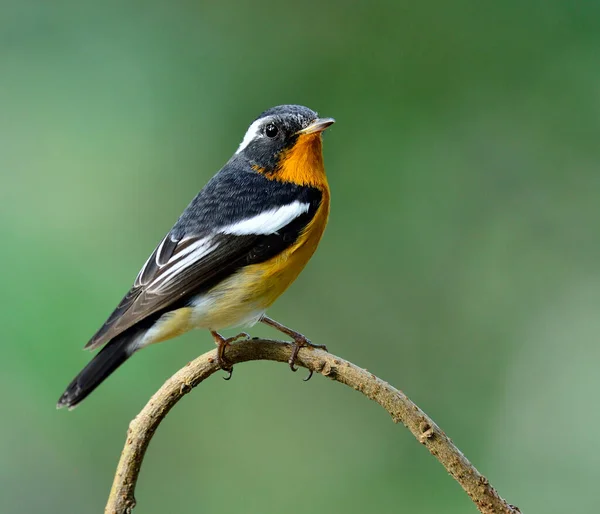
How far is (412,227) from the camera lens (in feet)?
15.6

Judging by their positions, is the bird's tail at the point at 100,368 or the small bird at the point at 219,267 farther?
the small bird at the point at 219,267

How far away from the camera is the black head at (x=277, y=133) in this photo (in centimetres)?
344

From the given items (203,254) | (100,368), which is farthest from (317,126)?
(100,368)

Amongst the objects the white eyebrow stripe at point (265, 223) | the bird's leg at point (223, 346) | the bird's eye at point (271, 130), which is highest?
the bird's eye at point (271, 130)

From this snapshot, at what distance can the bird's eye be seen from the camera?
11.4 feet

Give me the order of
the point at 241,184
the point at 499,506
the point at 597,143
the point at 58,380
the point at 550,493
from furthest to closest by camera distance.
A: 1. the point at 597,143
2. the point at 550,493
3. the point at 58,380
4. the point at 241,184
5. the point at 499,506

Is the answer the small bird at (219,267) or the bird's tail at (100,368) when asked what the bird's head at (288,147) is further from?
the bird's tail at (100,368)

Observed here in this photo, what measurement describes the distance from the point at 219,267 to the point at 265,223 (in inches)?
9.8

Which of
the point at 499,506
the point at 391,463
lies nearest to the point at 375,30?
the point at 391,463

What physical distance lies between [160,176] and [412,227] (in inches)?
58.5

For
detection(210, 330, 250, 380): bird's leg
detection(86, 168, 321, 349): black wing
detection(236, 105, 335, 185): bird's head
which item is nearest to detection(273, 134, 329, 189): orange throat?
detection(236, 105, 335, 185): bird's head

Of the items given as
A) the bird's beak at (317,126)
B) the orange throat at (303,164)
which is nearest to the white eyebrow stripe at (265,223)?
the orange throat at (303,164)

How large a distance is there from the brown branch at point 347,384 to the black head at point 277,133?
1034 mm

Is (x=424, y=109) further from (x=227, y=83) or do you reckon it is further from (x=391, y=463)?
(x=391, y=463)
